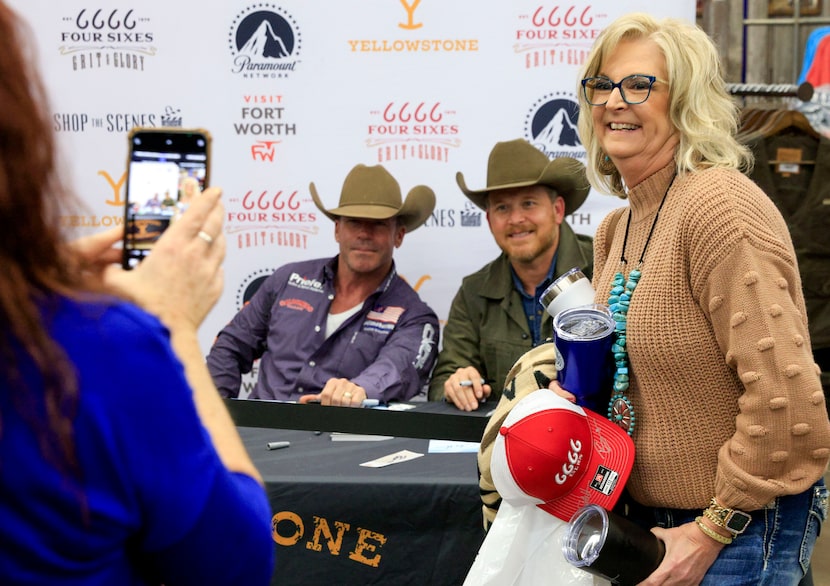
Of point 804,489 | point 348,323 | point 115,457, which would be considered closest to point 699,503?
point 804,489

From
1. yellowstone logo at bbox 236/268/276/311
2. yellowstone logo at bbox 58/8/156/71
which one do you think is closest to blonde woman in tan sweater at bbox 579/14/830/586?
yellowstone logo at bbox 236/268/276/311

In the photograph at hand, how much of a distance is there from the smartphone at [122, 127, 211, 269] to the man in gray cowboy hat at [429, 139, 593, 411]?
2.41 m

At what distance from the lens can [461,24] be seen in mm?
3920

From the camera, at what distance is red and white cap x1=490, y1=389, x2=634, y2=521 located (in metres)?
1.58

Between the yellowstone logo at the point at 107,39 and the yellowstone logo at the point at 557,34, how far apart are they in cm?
160

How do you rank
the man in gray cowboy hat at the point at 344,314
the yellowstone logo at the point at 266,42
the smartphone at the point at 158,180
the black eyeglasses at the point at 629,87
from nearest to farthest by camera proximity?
the smartphone at the point at 158,180, the black eyeglasses at the point at 629,87, the man in gray cowboy hat at the point at 344,314, the yellowstone logo at the point at 266,42

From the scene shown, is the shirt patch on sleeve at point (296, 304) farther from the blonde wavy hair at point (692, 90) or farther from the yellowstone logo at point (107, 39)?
the blonde wavy hair at point (692, 90)

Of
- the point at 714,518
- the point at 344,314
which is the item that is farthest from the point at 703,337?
the point at 344,314

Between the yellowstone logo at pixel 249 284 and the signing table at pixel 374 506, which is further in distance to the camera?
the yellowstone logo at pixel 249 284

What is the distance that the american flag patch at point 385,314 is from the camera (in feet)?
12.4

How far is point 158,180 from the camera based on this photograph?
1.17 m

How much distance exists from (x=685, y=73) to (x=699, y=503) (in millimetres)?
738

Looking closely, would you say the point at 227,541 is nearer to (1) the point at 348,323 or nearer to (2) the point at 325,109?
(1) the point at 348,323

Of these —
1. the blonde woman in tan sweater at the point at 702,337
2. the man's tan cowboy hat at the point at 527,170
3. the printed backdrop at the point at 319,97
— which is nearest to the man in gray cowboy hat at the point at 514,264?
the man's tan cowboy hat at the point at 527,170
